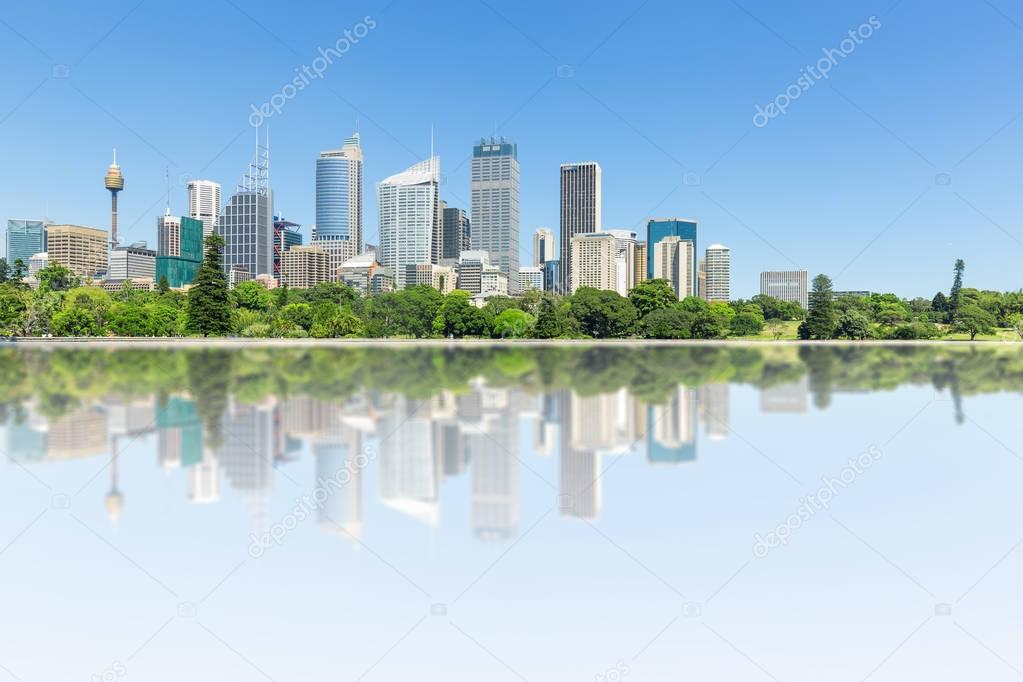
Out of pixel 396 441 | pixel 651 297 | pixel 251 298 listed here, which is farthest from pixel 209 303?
pixel 396 441

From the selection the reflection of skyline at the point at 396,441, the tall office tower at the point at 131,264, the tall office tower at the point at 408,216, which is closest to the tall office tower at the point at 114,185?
the tall office tower at the point at 131,264

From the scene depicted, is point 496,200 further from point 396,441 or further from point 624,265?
point 396,441

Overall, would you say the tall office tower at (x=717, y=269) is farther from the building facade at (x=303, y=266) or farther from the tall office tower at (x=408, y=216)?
the building facade at (x=303, y=266)

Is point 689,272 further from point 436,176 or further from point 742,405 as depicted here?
point 742,405

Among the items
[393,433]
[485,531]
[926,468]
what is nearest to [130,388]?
[393,433]

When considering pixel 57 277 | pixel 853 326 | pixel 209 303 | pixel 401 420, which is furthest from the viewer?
pixel 57 277

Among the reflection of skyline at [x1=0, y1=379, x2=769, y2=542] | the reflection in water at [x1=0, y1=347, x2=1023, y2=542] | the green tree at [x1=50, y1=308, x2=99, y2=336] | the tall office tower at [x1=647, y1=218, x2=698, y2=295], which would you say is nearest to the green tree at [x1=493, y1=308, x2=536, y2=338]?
the green tree at [x1=50, y1=308, x2=99, y2=336]
